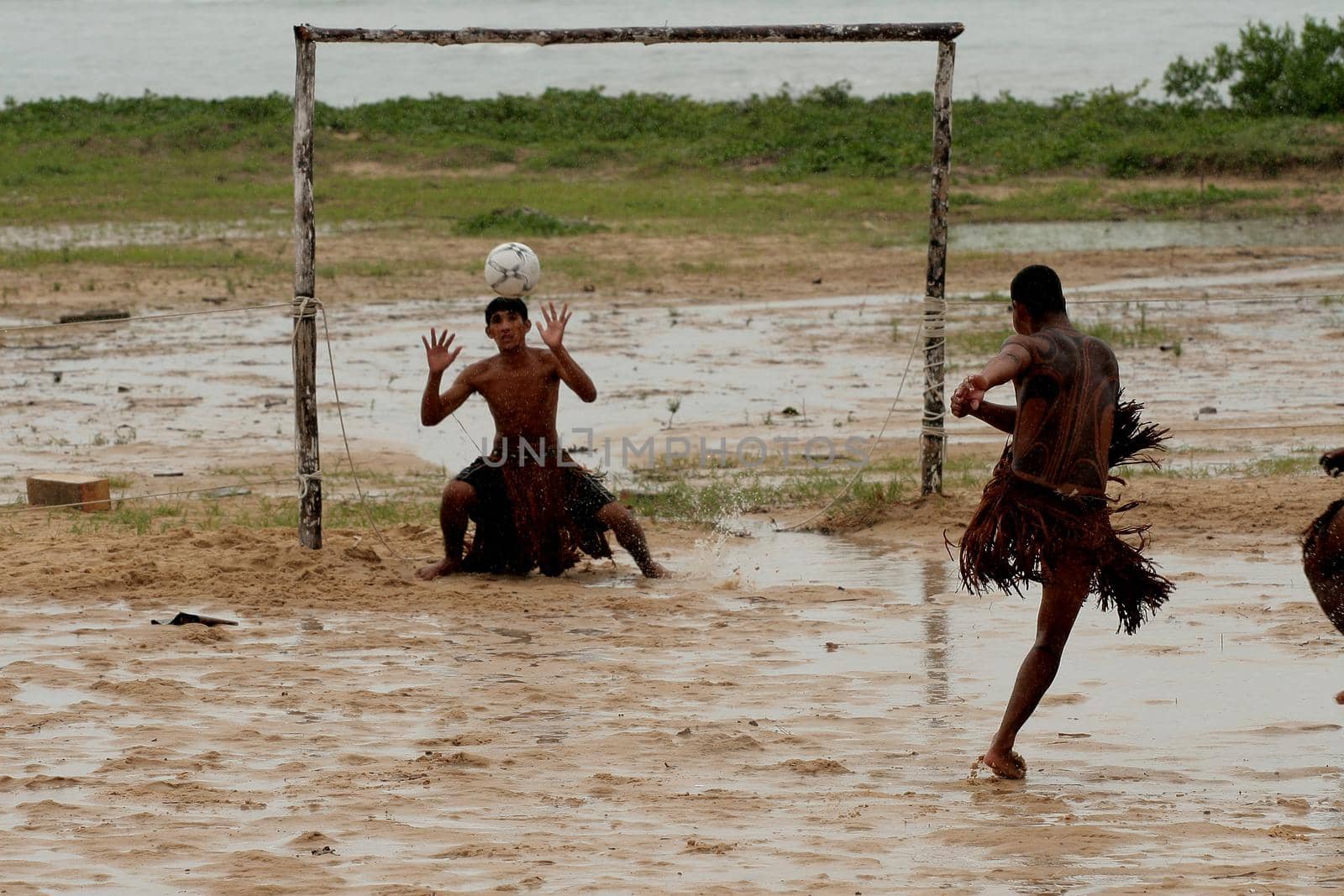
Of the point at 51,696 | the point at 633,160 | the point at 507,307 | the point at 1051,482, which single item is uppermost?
the point at 633,160

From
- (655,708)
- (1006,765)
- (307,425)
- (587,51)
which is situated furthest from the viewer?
(587,51)

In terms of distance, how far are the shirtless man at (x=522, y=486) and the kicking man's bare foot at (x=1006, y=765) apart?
335 cm

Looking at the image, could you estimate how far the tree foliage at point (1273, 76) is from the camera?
32844 mm

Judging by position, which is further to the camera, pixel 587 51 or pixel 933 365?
pixel 587 51

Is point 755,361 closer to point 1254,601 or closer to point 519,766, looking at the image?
point 1254,601

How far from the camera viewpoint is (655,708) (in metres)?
6.30

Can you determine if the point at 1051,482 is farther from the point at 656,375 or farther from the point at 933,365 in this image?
the point at 656,375

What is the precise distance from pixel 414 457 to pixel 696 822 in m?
7.22

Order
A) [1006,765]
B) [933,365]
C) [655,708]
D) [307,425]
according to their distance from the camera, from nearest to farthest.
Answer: [1006,765], [655,708], [307,425], [933,365]

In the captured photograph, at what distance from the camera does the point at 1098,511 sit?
18.5 feet

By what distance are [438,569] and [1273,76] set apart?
29.9m

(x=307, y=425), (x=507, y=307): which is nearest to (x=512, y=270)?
(x=507, y=307)

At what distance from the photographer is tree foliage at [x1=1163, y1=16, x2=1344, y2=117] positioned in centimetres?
3284

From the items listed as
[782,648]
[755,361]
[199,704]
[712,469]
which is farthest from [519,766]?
[755,361]
